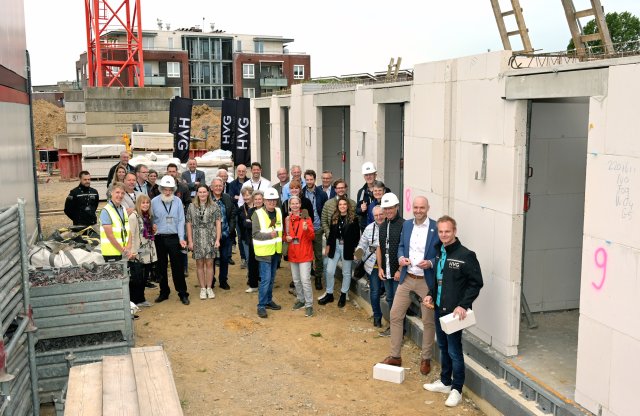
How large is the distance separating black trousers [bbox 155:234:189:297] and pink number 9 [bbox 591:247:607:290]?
641 centimetres

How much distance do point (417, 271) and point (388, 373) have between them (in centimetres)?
125

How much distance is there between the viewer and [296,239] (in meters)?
9.33

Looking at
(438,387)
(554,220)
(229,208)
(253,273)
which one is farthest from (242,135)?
(438,387)

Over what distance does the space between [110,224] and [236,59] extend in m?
61.3

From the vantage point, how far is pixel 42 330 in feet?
21.6

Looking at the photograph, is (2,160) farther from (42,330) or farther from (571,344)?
(571,344)

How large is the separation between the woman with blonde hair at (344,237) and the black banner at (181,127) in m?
12.0

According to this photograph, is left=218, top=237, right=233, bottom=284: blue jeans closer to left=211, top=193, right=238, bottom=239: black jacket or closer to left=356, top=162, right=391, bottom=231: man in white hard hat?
left=211, top=193, right=238, bottom=239: black jacket

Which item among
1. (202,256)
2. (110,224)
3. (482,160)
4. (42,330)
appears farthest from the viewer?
(202,256)

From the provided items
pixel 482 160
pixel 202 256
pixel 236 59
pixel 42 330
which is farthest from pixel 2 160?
pixel 236 59

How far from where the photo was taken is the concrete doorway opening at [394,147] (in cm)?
1340

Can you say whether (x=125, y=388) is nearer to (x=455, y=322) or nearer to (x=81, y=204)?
(x=455, y=322)

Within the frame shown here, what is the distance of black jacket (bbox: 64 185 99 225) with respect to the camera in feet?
39.5

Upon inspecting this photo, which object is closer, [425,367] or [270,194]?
[425,367]
